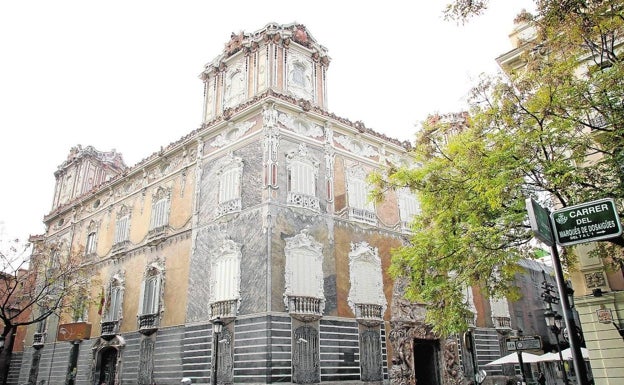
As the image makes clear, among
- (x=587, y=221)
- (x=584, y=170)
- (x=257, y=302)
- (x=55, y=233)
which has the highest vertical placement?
(x=55, y=233)

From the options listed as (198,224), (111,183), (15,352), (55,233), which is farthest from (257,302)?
(15,352)

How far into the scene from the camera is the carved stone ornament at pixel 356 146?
2478cm

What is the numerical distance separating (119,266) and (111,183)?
635 centimetres

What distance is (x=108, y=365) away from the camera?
26453mm

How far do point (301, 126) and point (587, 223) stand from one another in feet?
60.2

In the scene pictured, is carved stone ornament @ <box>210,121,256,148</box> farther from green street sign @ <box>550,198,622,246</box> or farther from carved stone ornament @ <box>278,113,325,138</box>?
green street sign @ <box>550,198,622,246</box>

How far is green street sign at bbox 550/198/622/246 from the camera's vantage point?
549 centimetres

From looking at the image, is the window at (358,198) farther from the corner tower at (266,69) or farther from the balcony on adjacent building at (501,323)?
the balcony on adjacent building at (501,323)

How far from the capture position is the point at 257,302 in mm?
18750

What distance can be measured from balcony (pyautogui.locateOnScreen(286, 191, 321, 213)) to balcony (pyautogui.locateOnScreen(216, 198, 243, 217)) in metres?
2.37

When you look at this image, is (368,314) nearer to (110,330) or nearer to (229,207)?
(229,207)

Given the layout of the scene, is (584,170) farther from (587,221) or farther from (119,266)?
(119,266)

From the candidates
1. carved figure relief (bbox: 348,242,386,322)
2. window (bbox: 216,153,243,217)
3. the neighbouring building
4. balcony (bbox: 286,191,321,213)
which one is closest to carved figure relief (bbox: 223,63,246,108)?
window (bbox: 216,153,243,217)

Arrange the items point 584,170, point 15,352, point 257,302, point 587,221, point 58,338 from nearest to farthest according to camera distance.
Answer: point 587,221, point 584,170, point 257,302, point 58,338, point 15,352
